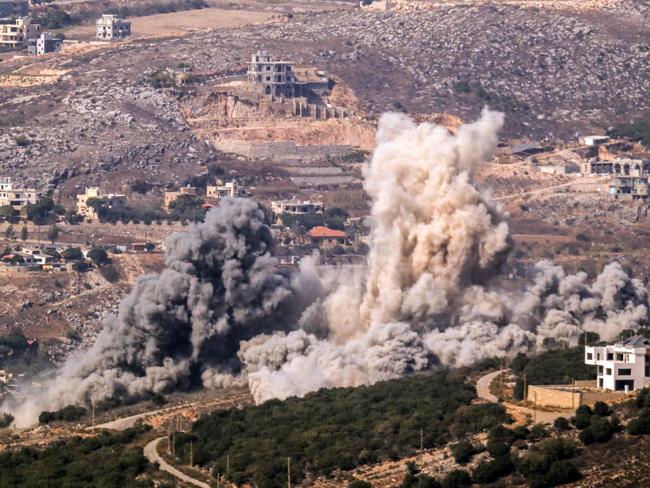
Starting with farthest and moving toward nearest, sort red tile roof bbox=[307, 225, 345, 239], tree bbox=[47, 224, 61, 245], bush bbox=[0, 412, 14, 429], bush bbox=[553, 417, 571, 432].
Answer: red tile roof bbox=[307, 225, 345, 239] → tree bbox=[47, 224, 61, 245] → bush bbox=[0, 412, 14, 429] → bush bbox=[553, 417, 571, 432]

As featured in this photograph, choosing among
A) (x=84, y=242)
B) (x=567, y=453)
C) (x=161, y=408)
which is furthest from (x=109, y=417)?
(x=84, y=242)

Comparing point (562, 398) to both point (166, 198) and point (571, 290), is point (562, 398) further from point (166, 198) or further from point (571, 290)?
point (166, 198)

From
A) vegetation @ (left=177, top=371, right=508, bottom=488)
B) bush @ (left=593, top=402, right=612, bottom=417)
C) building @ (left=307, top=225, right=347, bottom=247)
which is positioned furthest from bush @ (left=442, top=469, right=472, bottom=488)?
building @ (left=307, top=225, right=347, bottom=247)

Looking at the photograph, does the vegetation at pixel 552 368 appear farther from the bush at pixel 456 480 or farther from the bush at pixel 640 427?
the bush at pixel 456 480

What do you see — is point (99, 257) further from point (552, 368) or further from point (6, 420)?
point (552, 368)

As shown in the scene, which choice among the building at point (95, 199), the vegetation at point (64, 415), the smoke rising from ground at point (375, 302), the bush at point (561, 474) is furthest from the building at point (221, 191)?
the bush at point (561, 474)

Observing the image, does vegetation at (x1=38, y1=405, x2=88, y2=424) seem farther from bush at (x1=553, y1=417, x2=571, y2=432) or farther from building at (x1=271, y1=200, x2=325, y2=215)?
building at (x1=271, y1=200, x2=325, y2=215)
